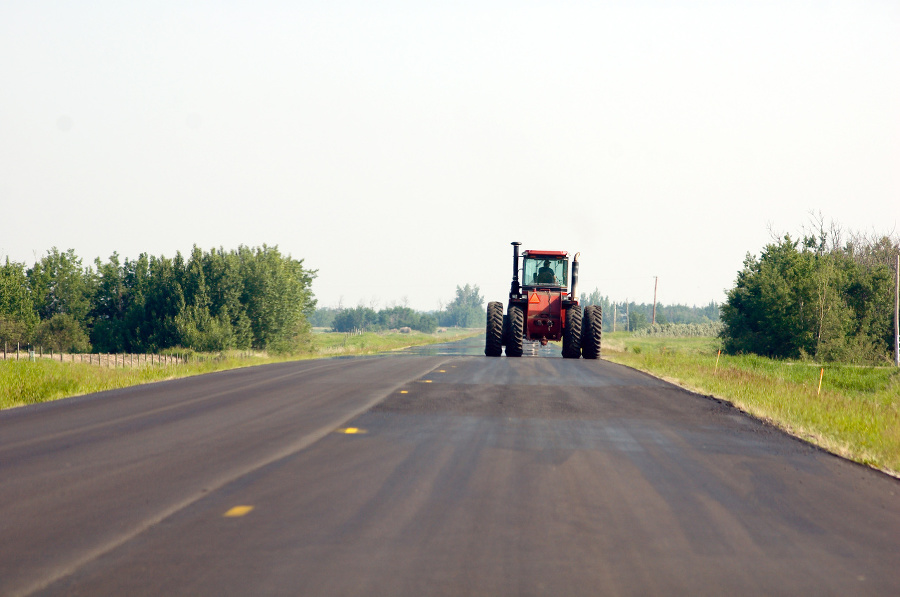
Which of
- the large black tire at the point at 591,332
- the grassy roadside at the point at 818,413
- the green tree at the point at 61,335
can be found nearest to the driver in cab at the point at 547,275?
the large black tire at the point at 591,332

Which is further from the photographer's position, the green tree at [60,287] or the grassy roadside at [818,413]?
the green tree at [60,287]

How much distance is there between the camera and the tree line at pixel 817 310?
39.9 metres

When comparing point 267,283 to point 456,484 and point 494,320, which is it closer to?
point 494,320

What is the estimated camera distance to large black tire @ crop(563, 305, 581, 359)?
25.7m

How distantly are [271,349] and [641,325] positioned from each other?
9110cm

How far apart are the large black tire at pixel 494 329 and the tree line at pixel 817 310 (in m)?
22.7

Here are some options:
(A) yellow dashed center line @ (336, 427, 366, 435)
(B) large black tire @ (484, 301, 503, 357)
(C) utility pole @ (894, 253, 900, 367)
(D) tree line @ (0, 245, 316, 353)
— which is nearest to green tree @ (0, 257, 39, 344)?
(D) tree line @ (0, 245, 316, 353)

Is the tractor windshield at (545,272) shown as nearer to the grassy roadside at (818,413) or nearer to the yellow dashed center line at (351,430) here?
the grassy roadside at (818,413)

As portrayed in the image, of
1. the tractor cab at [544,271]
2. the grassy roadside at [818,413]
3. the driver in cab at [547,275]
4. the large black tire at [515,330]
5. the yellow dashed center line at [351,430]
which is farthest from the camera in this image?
the driver in cab at [547,275]

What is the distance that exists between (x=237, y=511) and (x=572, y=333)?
21.4m

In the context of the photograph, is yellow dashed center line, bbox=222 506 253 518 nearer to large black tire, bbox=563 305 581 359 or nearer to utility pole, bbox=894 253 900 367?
large black tire, bbox=563 305 581 359

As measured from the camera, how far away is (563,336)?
88.1 ft

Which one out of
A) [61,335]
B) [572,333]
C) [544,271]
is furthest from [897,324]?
[61,335]

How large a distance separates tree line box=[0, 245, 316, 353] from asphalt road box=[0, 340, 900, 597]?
46.2 metres
